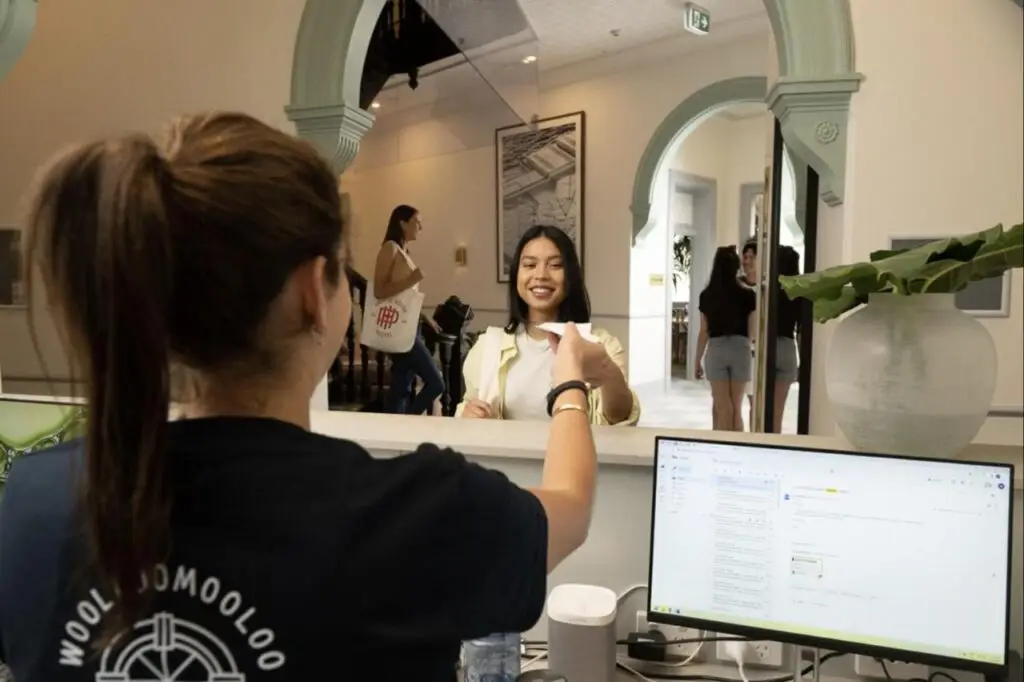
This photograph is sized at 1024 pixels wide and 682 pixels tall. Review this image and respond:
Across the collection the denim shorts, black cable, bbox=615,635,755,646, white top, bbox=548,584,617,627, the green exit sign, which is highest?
the green exit sign

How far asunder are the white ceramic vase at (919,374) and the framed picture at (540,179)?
4892 millimetres

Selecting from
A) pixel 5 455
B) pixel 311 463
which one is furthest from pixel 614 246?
pixel 311 463

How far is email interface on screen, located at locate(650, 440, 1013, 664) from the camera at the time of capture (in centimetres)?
100

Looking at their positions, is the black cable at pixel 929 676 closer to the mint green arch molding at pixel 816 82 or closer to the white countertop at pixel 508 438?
the white countertop at pixel 508 438

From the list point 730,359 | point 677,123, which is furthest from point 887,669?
point 677,123

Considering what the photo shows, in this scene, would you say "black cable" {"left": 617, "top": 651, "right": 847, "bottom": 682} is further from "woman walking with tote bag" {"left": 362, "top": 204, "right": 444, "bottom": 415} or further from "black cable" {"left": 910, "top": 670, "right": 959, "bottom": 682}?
"woman walking with tote bag" {"left": 362, "top": 204, "right": 444, "bottom": 415}

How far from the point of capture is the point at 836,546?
1.06 m

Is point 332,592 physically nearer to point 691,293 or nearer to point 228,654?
point 228,654

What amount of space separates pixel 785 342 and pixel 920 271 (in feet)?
7.93

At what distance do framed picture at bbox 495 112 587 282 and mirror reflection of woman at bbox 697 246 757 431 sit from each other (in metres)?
1.59

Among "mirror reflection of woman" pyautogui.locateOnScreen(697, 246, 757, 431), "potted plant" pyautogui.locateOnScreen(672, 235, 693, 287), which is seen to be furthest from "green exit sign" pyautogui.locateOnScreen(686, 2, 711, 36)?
"potted plant" pyautogui.locateOnScreen(672, 235, 693, 287)

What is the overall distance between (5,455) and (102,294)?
3.49ft

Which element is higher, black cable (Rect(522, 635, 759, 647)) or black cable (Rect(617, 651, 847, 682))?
black cable (Rect(522, 635, 759, 647))

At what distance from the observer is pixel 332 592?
61 cm
